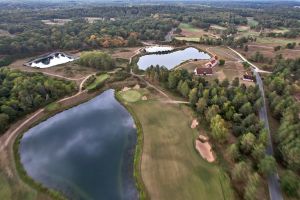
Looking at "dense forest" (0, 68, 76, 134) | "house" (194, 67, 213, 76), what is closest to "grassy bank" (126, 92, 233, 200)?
"dense forest" (0, 68, 76, 134)

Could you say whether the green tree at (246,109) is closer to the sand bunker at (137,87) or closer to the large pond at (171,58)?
the sand bunker at (137,87)

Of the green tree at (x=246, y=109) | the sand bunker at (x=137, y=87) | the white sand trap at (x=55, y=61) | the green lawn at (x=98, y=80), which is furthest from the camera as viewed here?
the white sand trap at (x=55, y=61)

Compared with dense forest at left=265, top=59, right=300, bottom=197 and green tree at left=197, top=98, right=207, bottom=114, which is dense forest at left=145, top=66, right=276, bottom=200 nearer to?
green tree at left=197, top=98, right=207, bottom=114

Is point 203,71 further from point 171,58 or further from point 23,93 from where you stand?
point 23,93

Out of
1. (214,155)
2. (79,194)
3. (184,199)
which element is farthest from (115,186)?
(214,155)

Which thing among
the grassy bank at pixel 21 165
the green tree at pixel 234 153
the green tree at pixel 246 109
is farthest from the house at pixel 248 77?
the grassy bank at pixel 21 165

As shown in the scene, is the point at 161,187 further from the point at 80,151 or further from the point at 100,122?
the point at 100,122
